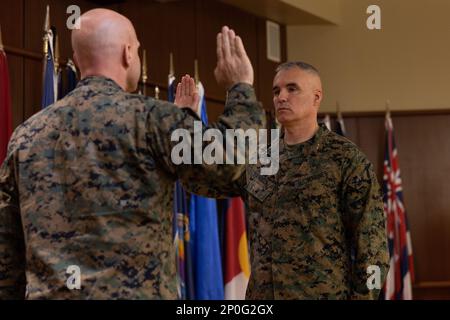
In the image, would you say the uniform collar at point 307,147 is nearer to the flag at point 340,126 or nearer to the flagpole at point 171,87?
the flagpole at point 171,87

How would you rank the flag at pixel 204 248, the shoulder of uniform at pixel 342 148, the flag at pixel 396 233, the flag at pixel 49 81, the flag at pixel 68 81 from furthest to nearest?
the flag at pixel 396 233 → the flag at pixel 204 248 → the flag at pixel 68 81 → the flag at pixel 49 81 → the shoulder of uniform at pixel 342 148

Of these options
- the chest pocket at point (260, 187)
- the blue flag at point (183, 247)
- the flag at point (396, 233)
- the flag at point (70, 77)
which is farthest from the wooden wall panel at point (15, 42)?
the flag at point (396, 233)

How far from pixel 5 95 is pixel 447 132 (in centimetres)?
442

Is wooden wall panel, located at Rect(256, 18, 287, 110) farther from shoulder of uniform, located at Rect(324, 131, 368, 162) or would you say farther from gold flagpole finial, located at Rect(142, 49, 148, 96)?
shoulder of uniform, located at Rect(324, 131, 368, 162)

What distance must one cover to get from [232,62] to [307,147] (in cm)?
123

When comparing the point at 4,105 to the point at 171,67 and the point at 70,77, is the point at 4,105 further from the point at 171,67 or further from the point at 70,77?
the point at 171,67

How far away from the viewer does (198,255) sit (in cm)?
580

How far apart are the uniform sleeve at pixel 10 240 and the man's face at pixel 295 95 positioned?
1.45 m

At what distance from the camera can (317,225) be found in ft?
10.3

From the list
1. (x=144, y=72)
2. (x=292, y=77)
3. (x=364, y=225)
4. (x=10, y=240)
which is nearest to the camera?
(x=10, y=240)

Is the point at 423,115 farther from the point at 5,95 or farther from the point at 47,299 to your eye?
the point at 47,299

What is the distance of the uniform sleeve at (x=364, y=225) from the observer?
10.1ft

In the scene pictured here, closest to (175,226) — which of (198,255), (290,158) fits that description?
(198,255)

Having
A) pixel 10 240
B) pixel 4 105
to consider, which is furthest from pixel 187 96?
pixel 4 105
